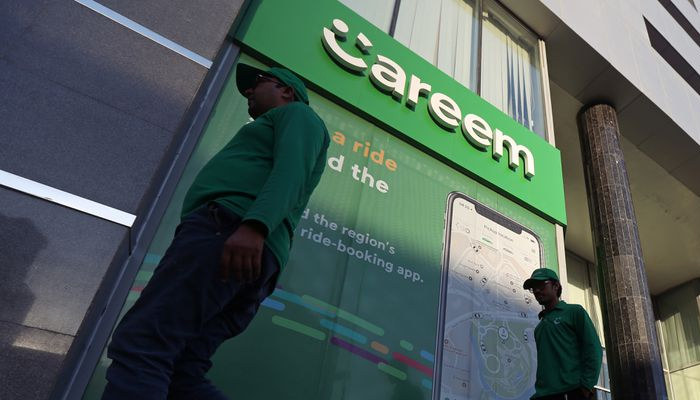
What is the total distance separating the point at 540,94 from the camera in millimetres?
5883

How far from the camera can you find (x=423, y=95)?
13.5 ft

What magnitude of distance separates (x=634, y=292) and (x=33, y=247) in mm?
5790

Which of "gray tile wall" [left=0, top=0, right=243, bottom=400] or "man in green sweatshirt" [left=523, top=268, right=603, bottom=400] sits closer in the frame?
"gray tile wall" [left=0, top=0, right=243, bottom=400]

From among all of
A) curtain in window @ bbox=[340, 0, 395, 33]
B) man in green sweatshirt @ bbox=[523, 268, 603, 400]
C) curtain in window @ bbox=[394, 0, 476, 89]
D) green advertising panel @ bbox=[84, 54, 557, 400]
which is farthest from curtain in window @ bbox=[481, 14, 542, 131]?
man in green sweatshirt @ bbox=[523, 268, 603, 400]

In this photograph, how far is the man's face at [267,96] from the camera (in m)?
1.60

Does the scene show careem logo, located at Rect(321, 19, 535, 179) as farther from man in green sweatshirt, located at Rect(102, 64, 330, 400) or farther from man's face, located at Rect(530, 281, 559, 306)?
man in green sweatshirt, located at Rect(102, 64, 330, 400)

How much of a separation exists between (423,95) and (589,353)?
2.46 metres

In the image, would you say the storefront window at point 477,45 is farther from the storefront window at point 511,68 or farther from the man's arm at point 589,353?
the man's arm at point 589,353

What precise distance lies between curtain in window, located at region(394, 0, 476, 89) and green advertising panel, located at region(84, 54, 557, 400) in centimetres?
135

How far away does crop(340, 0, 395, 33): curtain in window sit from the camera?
422 cm

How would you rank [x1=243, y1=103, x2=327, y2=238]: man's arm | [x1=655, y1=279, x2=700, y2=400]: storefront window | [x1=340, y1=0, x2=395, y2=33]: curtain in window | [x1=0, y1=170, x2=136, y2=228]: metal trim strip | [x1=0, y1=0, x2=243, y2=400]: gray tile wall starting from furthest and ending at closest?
[x1=655, y1=279, x2=700, y2=400]: storefront window → [x1=340, y1=0, x2=395, y2=33]: curtain in window → [x1=0, y1=170, x2=136, y2=228]: metal trim strip → [x1=0, y1=0, x2=243, y2=400]: gray tile wall → [x1=243, y1=103, x2=327, y2=238]: man's arm

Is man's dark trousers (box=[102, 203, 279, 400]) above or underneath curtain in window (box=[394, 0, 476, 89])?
underneath

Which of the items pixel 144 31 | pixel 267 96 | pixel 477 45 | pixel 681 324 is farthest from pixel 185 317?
pixel 681 324

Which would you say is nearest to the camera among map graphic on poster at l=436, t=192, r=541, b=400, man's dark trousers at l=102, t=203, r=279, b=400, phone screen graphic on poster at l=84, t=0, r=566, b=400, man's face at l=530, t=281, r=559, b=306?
man's dark trousers at l=102, t=203, r=279, b=400
